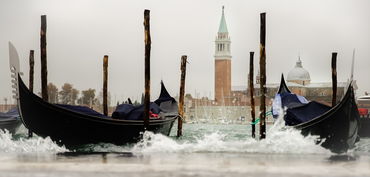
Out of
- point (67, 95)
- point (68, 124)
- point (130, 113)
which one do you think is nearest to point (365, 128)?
point (130, 113)

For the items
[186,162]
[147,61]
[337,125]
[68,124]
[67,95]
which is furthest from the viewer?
[67,95]

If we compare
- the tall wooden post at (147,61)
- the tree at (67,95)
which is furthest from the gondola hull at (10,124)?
the tree at (67,95)

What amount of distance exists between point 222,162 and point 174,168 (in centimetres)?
120

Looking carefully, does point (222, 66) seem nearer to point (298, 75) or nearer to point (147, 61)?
point (298, 75)

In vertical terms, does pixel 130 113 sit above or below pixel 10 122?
above

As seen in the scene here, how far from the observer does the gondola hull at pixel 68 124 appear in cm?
1123

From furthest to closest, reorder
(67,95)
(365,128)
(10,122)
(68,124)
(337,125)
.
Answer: (67,95) < (365,128) < (10,122) < (68,124) < (337,125)

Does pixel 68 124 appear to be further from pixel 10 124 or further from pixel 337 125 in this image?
pixel 10 124

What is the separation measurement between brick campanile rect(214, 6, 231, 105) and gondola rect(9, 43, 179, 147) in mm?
62783

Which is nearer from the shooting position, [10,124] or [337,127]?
[337,127]

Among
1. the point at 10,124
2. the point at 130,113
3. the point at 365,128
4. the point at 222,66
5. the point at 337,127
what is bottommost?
the point at 365,128

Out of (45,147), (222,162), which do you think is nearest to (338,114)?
(222,162)

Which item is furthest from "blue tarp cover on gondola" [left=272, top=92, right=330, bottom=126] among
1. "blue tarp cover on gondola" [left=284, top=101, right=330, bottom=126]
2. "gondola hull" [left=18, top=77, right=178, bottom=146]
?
"gondola hull" [left=18, top=77, right=178, bottom=146]

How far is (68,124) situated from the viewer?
37.6 ft
